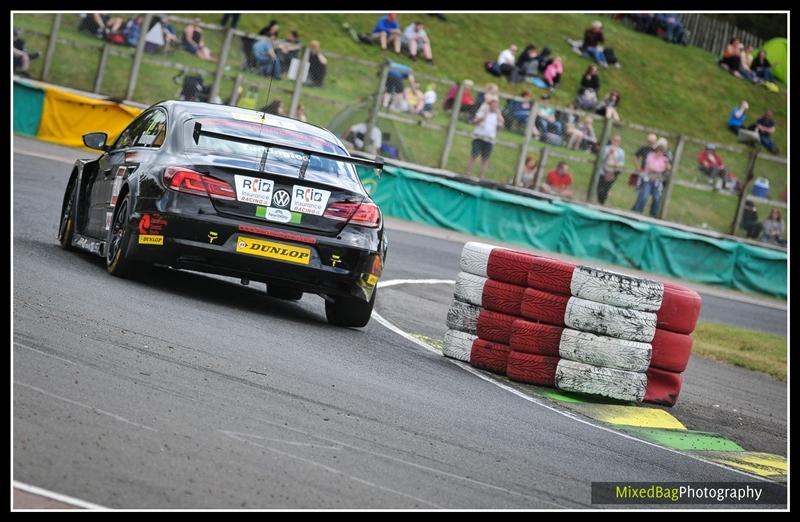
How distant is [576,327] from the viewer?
9.04 m

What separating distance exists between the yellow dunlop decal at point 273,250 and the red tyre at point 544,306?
1.57m

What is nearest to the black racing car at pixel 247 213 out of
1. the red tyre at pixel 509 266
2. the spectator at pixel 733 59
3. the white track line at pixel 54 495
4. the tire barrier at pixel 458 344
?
the tire barrier at pixel 458 344

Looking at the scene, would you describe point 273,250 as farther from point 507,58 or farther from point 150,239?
point 507,58

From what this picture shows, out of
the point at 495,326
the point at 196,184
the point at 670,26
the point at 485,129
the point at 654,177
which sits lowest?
the point at 495,326

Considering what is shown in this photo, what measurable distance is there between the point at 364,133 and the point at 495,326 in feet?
52.6

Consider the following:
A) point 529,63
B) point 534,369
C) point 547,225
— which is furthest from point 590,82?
point 534,369

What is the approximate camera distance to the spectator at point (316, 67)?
24.8 m

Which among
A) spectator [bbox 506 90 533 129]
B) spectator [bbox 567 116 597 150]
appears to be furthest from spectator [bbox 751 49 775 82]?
spectator [bbox 506 90 533 129]

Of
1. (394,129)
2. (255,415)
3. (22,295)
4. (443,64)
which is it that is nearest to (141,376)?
(255,415)

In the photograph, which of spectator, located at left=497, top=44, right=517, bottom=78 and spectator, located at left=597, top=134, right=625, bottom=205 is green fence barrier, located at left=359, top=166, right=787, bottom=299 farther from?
spectator, located at left=497, top=44, right=517, bottom=78

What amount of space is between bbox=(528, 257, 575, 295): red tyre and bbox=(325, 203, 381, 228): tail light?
4.01 ft

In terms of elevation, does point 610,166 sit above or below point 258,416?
above
